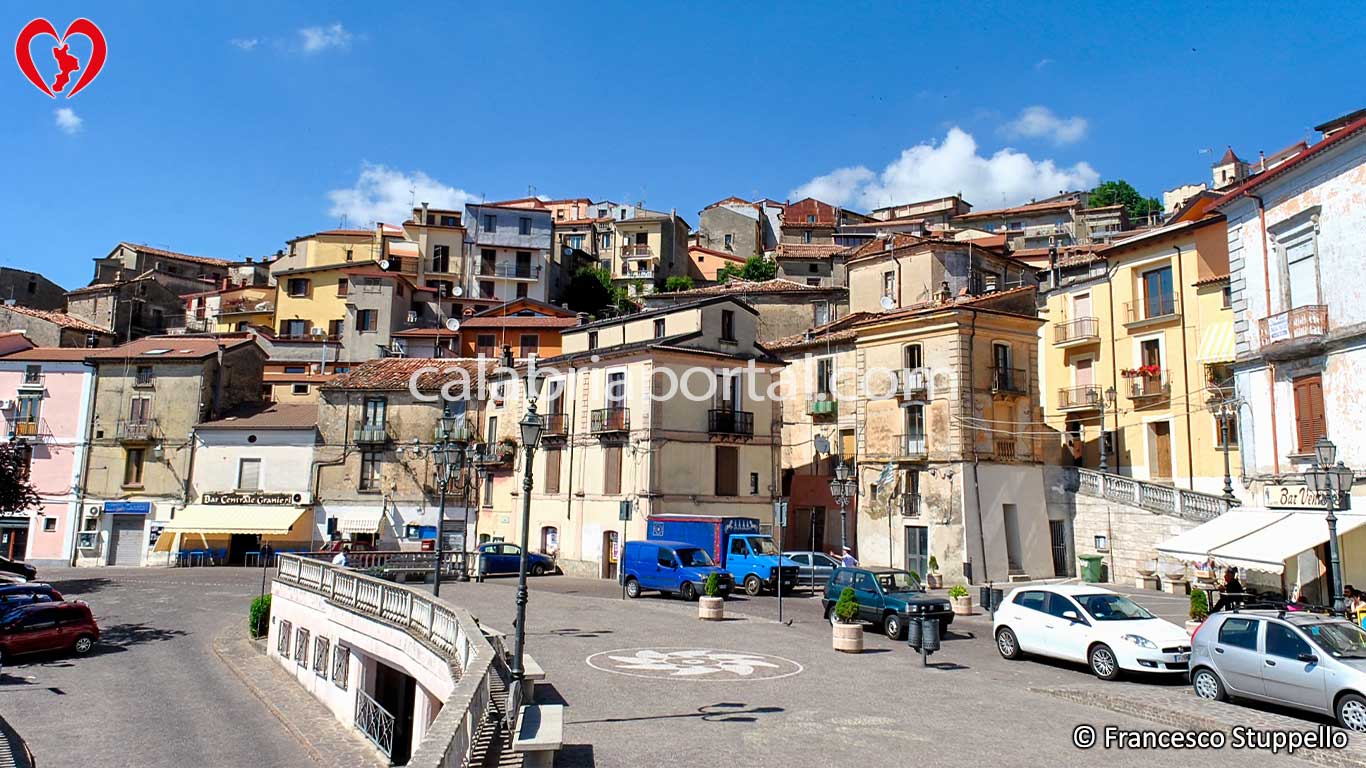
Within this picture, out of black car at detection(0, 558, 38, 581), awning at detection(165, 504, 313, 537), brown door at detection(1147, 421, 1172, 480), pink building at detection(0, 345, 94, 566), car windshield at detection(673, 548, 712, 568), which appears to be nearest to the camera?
car windshield at detection(673, 548, 712, 568)

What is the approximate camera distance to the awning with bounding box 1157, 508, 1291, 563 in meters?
22.1

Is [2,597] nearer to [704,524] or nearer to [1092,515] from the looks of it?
[704,524]

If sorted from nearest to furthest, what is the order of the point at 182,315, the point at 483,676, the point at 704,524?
the point at 483,676 < the point at 704,524 < the point at 182,315

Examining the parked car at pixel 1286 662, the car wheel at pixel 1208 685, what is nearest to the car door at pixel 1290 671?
the parked car at pixel 1286 662

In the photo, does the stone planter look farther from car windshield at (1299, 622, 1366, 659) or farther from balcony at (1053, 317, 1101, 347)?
balcony at (1053, 317, 1101, 347)

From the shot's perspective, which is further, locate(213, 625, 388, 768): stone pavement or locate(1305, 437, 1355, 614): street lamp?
locate(213, 625, 388, 768): stone pavement

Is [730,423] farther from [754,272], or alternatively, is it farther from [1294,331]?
[754,272]

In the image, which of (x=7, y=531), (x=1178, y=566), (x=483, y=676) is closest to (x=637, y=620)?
(x=483, y=676)

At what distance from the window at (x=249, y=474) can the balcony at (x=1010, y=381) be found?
122 feet

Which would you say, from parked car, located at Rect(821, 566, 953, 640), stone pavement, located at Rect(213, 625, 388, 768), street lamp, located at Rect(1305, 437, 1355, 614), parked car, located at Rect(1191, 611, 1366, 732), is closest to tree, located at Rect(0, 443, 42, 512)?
stone pavement, located at Rect(213, 625, 388, 768)

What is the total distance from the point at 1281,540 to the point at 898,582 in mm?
8666

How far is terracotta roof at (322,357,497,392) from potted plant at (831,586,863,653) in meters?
32.8

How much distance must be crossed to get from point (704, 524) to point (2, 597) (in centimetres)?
2171

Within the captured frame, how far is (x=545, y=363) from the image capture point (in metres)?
43.8
